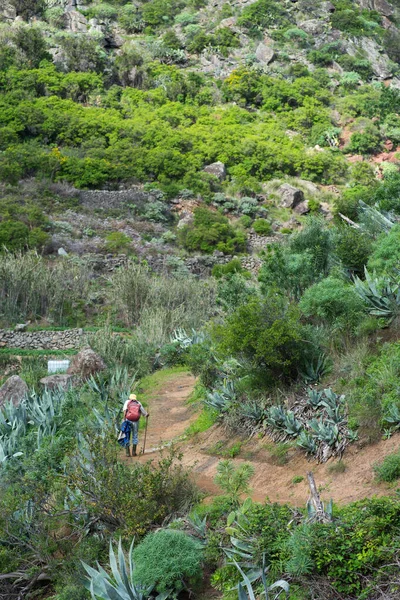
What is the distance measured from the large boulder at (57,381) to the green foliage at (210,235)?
707 inches

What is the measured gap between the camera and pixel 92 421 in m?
10.4

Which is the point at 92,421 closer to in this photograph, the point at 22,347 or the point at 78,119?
the point at 22,347

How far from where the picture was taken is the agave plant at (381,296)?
910 centimetres

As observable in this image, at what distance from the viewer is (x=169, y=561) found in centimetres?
561

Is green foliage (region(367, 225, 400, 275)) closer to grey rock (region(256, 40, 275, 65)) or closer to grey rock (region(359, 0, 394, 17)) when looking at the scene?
grey rock (region(256, 40, 275, 65))

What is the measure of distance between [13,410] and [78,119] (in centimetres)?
3208

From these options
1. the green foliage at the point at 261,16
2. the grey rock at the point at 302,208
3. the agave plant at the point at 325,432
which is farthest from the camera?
the green foliage at the point at 261,16

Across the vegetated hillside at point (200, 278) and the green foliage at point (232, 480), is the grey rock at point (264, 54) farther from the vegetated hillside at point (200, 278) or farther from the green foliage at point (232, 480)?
the green foliage at point (232, 480)

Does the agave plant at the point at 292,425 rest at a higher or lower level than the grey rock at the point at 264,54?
higher

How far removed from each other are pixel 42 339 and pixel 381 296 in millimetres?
13795

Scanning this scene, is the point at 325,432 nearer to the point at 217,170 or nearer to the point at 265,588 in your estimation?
the point at 265,588

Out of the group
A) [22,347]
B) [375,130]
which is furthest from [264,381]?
[375,130]

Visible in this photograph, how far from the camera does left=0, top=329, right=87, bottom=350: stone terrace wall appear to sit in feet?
68.3

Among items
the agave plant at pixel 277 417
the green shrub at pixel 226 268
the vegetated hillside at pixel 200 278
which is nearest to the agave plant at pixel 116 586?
the vegetated hillside at pixel 200 278
